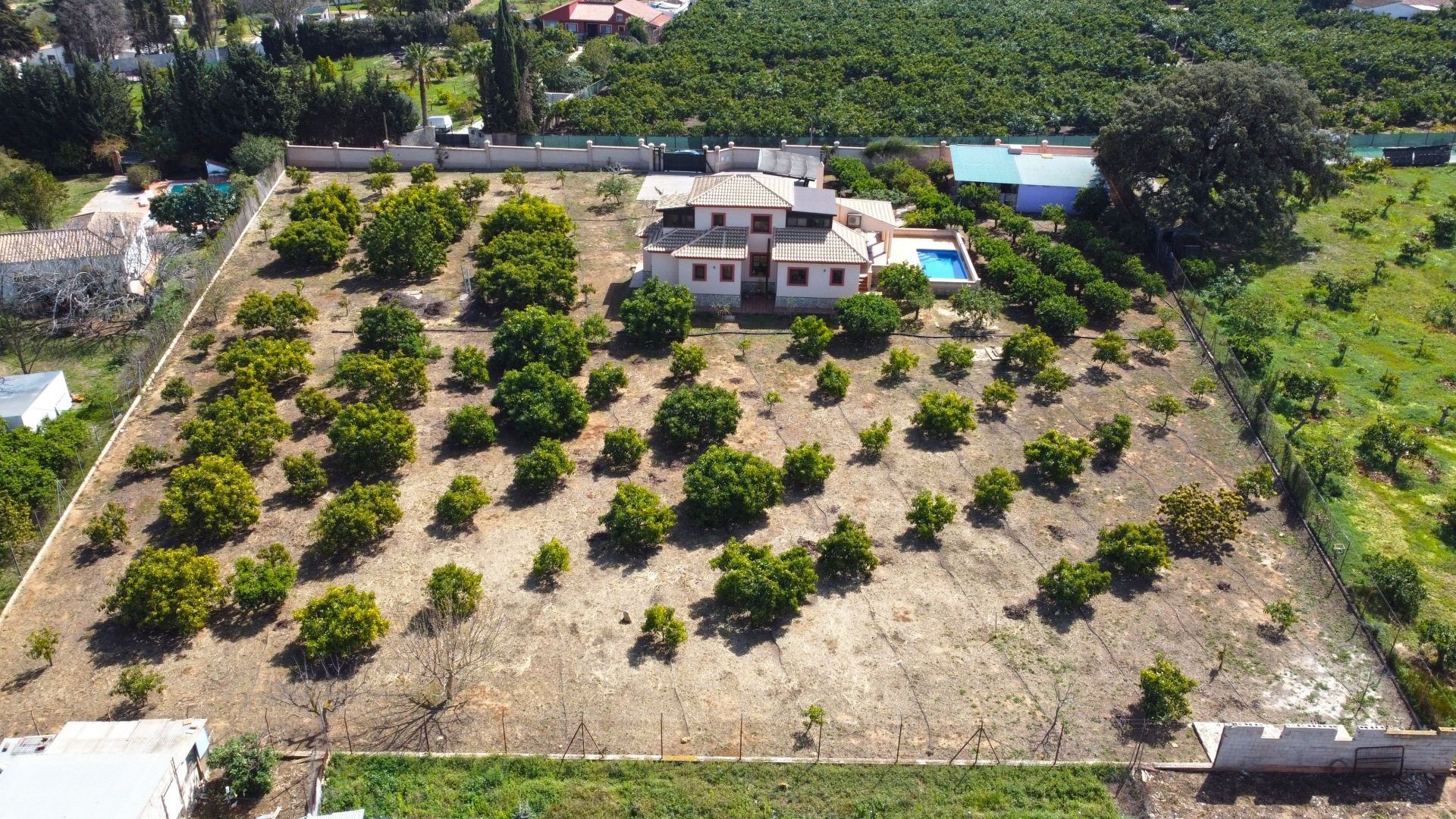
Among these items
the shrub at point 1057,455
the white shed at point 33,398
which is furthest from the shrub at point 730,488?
the white shed at point 33,398

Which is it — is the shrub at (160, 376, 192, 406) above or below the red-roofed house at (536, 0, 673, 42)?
below

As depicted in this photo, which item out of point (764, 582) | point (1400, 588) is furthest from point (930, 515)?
point (1400, 588)

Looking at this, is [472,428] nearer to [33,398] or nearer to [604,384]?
[604,384]

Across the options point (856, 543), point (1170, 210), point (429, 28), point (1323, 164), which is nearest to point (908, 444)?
point (856, 543)

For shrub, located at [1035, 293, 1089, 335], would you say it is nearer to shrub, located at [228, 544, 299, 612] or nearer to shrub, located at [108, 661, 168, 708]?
shrub, located at [228, 544, 299, 612]

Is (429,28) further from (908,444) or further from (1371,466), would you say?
(1371,466)

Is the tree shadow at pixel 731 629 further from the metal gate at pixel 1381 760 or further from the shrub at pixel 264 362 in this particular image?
the shrub at pixel 264 362

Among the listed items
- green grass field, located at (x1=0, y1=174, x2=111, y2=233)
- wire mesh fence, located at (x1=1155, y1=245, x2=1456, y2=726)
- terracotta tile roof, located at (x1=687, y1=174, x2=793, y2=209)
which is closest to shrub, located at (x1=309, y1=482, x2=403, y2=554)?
terracotta tile roof, located at (x1=687, y1=174, x2=793, y2=209)

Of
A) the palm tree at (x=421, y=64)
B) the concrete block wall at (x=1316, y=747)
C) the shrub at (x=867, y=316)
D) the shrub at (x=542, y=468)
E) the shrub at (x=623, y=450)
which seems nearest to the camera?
the concrete block wall at (x=1316, y=747)
